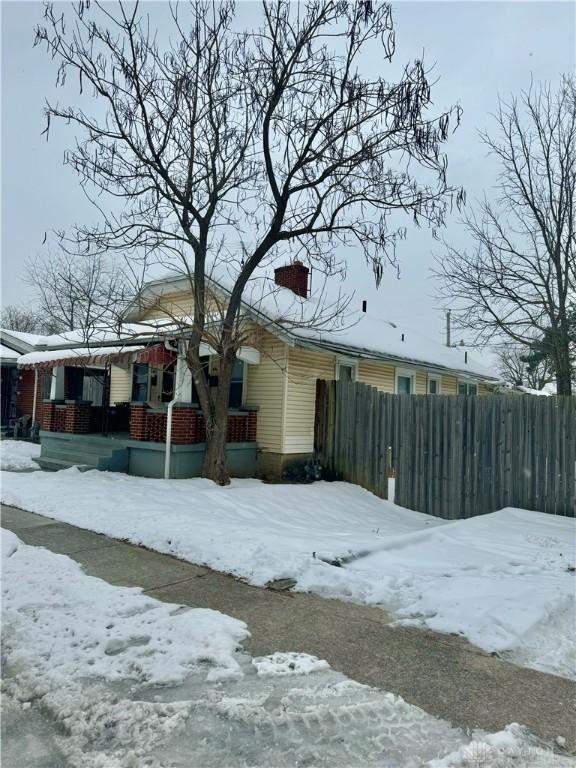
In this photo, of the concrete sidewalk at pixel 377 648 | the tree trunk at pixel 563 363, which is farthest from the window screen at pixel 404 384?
the concrete sidewalk at pixel 377 648

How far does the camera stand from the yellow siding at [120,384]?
16.5m

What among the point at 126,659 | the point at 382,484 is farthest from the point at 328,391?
the point at 126,659

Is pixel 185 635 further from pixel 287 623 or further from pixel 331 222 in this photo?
pixel 331 222

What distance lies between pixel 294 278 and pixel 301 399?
469 centimetres

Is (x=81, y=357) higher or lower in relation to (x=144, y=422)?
higher

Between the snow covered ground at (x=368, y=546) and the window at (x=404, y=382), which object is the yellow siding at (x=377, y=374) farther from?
the snow covered ground at (x=368, y=546)

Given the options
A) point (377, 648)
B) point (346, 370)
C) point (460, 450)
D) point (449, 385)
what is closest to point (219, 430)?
point (460, 450)

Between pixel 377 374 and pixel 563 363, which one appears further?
pixel 377 374

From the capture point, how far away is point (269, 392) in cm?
1275

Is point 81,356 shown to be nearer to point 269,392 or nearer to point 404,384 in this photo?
point 269,392

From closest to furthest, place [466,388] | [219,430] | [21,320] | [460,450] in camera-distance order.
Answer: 1. [460,450]
2. [219,430]
3. [466,388]
4. [21,320]

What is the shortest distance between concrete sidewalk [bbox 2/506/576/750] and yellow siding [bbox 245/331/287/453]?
690 centimetres

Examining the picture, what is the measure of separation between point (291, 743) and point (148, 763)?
68 cm

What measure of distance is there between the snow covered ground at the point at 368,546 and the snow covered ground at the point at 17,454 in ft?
9.54
